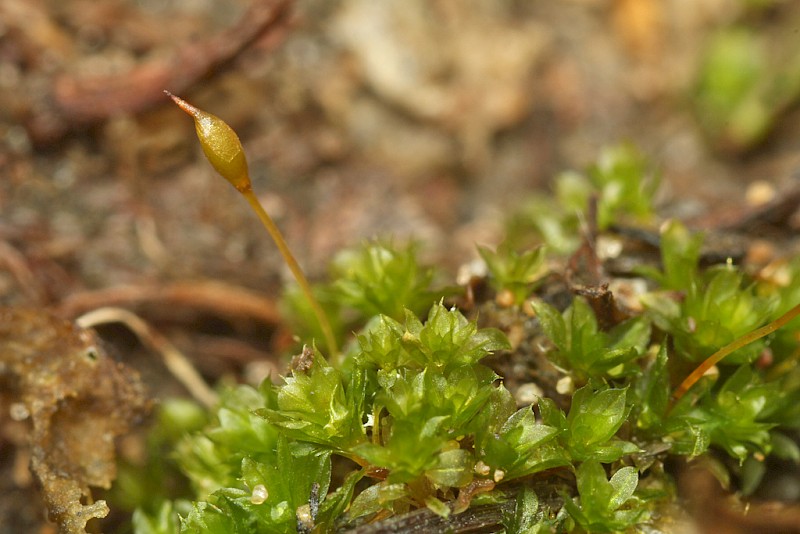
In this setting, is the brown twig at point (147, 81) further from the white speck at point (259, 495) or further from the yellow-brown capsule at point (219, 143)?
the white speck at point (259, 495)

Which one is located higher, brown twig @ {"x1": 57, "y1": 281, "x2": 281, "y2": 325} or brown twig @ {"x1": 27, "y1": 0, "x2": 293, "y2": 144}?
brown twig @ {"x1": 27, "y1": 0, "x2": 293, "y2": 144}

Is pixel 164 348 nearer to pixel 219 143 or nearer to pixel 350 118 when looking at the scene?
pixel 219 143

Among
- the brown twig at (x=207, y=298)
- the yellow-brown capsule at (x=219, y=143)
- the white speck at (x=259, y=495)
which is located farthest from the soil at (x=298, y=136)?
the yellow-brown capsule at (x=219, y=143)

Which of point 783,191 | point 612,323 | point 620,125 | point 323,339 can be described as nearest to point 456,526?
point 612,323

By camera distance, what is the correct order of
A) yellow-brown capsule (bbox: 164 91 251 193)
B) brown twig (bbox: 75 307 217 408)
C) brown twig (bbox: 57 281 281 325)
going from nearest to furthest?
yellow-brown capsule (bbox: 164 91 251 193) < brown twig (bbox: 75 307 217 408) < brown twig (bbox: 57 281 281 325)

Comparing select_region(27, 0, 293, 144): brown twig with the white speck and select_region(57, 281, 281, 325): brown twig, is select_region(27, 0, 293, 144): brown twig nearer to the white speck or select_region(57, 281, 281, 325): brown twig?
select_region(57, 281, 281, 325): brown twig

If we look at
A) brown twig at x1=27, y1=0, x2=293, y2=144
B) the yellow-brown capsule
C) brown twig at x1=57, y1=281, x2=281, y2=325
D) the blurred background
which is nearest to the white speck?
the yellow-brown capsule

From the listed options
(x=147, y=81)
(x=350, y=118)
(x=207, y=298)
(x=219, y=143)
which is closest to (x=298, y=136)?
(x=350, y=118)

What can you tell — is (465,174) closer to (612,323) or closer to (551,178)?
(551,178)
